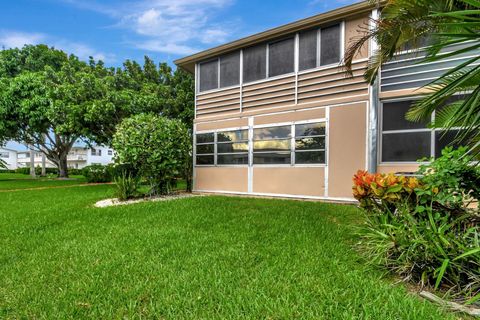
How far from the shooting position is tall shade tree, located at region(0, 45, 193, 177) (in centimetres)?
1348

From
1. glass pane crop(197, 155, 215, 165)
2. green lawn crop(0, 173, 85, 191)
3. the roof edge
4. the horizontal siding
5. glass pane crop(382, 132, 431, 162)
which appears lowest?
green lawn crop(0, 173, 85, 191)

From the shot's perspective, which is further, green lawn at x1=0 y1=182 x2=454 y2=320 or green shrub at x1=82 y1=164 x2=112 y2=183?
Answer: green shrub at x1=82 y1=164 x2=112 y2=183

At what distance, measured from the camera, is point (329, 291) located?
9.07ft

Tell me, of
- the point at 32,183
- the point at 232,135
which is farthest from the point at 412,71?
the point at 32,183

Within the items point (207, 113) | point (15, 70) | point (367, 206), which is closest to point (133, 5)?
point (207, 113)

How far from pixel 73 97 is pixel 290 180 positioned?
11229mm

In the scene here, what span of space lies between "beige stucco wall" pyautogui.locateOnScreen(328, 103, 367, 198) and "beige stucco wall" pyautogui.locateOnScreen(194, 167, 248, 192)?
3.10 m

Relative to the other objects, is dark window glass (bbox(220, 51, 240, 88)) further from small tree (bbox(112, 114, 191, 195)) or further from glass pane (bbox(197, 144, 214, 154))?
small tree (bbox(112, 114, 191, 195))

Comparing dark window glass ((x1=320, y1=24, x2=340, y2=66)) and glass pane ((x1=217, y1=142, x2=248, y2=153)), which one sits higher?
dark window glass ((x1=320, y1=24, x2=340, y2=66))

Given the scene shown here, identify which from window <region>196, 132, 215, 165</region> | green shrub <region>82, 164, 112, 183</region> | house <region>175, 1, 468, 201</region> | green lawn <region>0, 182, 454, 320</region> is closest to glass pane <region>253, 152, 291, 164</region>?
house <region>175, 1, 468, 201</region>

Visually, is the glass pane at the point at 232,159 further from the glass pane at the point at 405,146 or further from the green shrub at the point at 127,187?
the glass pane at the point at 405,146

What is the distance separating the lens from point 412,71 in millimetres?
7211

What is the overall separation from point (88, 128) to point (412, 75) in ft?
44.8

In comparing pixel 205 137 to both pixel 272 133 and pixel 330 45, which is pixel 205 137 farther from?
pixel 330 45
